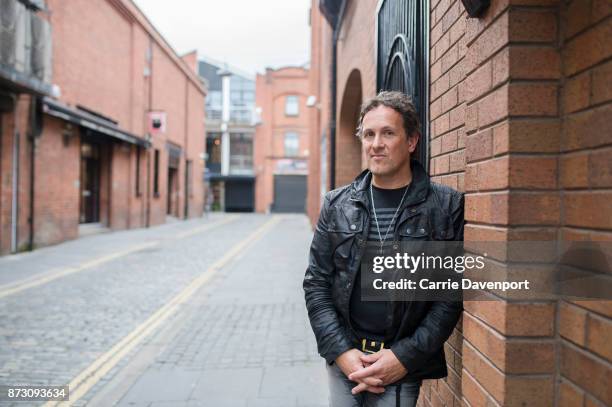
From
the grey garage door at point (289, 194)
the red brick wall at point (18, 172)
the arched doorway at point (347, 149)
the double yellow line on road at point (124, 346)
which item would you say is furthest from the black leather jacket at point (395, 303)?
the grey garage door at point (289, 194)

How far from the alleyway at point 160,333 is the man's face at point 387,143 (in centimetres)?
221

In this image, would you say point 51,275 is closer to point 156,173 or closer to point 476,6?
point 476,6

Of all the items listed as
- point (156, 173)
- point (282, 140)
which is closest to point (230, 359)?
point (156, 173)

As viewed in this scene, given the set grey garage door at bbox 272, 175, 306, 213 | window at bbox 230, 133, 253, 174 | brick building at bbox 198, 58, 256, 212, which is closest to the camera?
grey garage door at bbox 272, 175, 306, 213

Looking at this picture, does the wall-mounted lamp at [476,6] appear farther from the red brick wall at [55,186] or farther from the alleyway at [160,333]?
the red brick wall at [55,186]

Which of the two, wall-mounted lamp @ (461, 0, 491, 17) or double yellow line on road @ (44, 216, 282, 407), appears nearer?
wall-mounted lamp @ (461, 0, 491, 17)

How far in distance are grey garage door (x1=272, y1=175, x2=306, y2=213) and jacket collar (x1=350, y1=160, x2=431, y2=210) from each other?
36.4 meters

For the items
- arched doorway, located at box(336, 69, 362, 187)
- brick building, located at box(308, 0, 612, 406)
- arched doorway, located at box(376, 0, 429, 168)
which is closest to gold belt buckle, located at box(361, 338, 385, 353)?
brick building, located at box(308, 0, 612, 406)

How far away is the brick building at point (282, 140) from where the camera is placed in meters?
38.3

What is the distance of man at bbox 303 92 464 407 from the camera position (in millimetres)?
1697

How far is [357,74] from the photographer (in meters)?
7.49

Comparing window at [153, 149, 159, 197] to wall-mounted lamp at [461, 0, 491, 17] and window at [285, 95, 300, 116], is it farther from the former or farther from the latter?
wall-mounted lamp at [461, 0, 491, 17]

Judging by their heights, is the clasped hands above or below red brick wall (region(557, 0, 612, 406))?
below

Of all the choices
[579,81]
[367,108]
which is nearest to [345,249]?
[367,108]
